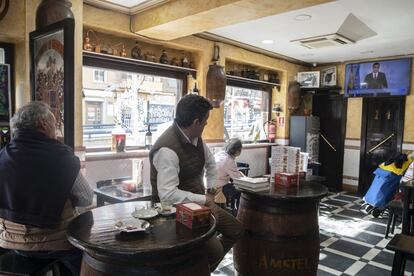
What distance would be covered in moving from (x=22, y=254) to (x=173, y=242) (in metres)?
1.05

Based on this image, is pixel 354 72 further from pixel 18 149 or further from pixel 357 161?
pixel 18 149

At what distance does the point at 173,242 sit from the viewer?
1.32m

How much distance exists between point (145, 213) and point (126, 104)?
2.88 m

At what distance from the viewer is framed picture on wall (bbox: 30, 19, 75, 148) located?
2.11 metres

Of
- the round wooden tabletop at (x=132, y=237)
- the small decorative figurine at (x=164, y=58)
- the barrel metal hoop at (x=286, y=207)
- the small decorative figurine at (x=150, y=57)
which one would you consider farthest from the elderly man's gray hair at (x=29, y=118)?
the small decorative figurine at (x=164, y=58)

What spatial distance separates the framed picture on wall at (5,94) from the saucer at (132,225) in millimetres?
2031

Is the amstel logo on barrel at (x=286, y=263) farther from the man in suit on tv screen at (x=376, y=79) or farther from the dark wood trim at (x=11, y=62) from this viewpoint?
the man in suit on tv screen at (x=376, y=79)

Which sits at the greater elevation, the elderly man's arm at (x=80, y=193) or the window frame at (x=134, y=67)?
the window frame at (x=134, y=67)

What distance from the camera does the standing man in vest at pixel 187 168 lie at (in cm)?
187

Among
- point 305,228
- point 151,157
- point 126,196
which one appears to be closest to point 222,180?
point 126,196

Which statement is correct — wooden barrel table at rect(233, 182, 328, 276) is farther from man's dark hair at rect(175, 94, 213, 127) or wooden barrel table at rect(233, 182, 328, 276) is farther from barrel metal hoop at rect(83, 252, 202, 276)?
barrel metal hoop at rect(83, 252, 202, 276)

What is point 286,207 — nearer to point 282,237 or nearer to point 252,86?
point 282,237

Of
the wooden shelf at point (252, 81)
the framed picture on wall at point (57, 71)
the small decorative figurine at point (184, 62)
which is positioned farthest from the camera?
the wooden shelf at point (252, 81)

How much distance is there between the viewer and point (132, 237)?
1.38 m
